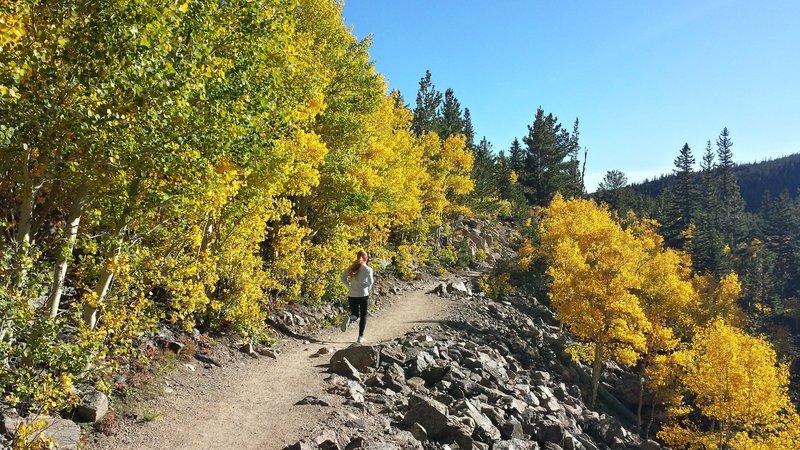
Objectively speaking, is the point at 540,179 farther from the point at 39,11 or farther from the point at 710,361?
the point at 39,11

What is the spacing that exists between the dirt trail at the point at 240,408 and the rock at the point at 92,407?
486 mm

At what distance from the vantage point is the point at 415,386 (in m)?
12.3

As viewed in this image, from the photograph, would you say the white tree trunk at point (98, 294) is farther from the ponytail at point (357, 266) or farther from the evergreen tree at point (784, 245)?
the evergreen tree at point (784, 245)

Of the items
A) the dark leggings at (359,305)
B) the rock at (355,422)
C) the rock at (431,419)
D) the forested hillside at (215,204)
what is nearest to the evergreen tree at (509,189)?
the forested hillside at (215,204)

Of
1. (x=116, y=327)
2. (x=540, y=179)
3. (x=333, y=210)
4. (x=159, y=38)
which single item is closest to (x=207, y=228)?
(x=116, y=327)

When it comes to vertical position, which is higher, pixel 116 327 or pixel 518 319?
pixel 116 327

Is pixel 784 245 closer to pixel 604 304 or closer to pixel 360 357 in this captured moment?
pixel 604 304

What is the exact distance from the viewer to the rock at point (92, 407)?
746 cm

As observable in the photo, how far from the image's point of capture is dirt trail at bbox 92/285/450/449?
25.9 feet

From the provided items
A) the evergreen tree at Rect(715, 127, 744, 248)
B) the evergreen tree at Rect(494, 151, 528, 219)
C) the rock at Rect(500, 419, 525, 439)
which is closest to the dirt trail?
the rock at Rect(500, 419, 525, 439)

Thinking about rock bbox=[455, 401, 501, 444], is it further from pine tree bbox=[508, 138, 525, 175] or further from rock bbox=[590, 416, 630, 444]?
pine tree bbox=[508, 138, 525, 175]

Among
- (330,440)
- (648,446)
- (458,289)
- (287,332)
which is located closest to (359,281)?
(287,332)

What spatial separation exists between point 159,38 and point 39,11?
4.31ft

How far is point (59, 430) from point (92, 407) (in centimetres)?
74
